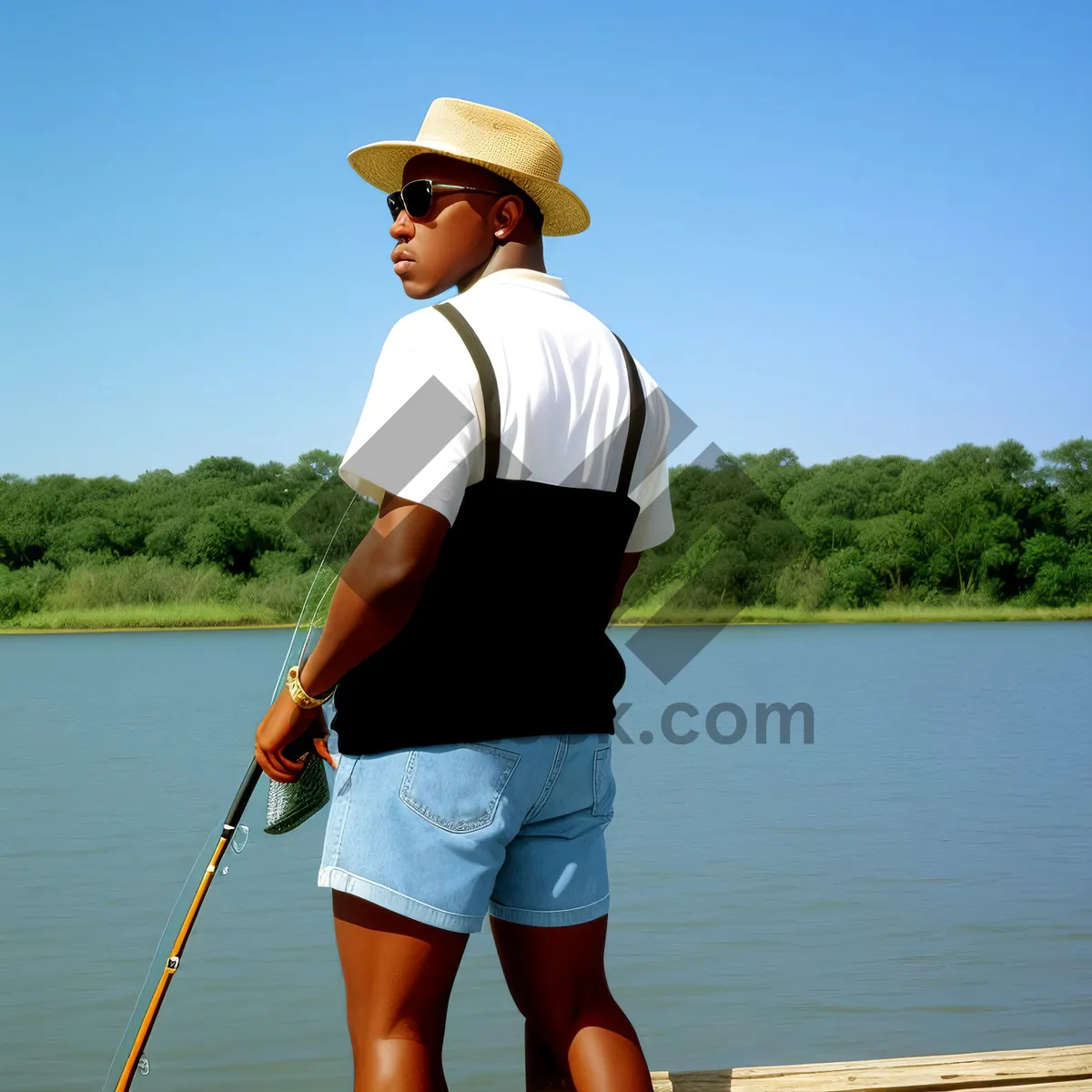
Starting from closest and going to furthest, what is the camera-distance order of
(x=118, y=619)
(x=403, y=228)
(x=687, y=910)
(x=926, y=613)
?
(x=403, y=228), (x=687, y=910), (x=926, y=613), (x=118, y=619)

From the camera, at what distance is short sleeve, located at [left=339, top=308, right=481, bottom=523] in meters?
1.56

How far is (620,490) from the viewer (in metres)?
1.81

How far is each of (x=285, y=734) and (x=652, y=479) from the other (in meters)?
0.65

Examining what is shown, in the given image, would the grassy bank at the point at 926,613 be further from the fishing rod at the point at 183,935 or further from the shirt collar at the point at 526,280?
the shirt collar at the point at 526,280

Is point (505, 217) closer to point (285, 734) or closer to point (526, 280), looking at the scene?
point (526, 280)

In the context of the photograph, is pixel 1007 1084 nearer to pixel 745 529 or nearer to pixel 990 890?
pixel 990 890

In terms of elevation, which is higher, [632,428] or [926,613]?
[632,428]

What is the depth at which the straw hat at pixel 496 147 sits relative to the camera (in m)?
1.84

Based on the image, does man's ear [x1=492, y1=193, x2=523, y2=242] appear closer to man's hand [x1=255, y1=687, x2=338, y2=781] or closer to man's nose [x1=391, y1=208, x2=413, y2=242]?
man's nose [x1=391, y1=208, x2=413, y2=242]

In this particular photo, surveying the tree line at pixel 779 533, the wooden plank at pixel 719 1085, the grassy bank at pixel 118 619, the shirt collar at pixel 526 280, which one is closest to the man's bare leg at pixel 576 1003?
the wooden plank at pixel 719 1085

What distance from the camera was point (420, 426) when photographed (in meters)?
1.57

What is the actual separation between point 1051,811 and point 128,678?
1947cm

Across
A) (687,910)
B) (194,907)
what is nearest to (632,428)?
(194,907)

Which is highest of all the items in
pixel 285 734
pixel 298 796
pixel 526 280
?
pixel 526 280
